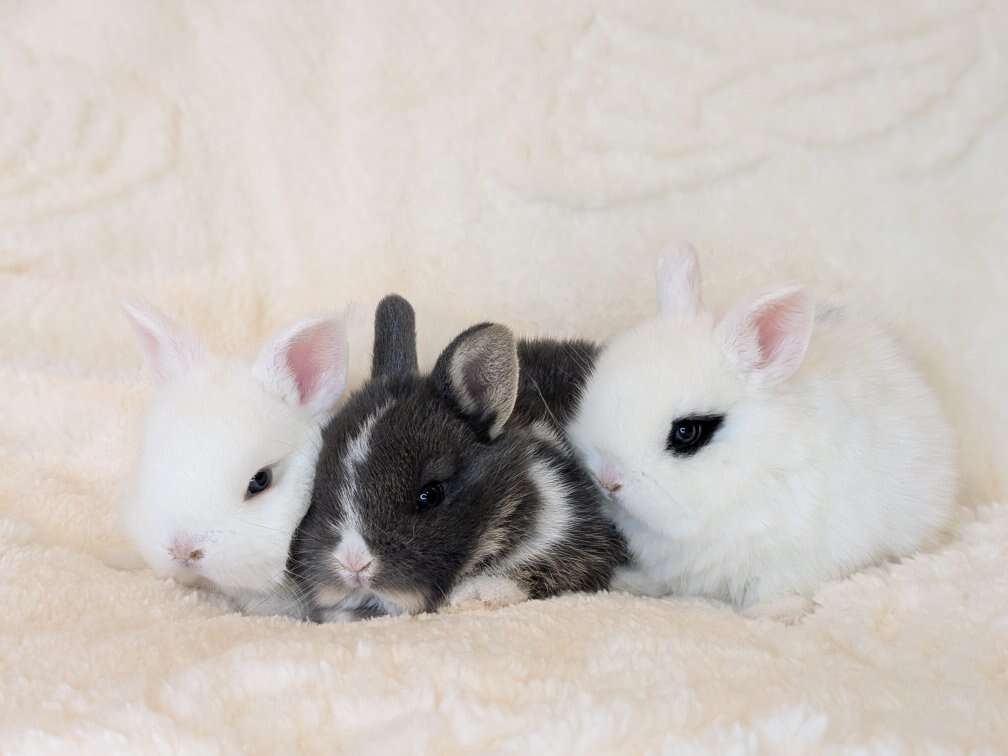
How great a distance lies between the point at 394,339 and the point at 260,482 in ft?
1.50

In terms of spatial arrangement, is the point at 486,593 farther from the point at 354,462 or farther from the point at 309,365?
the point at 309,365

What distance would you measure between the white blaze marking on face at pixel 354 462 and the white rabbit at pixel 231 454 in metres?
0.19

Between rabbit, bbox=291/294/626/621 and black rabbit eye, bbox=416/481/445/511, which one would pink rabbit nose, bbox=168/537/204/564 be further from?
black rabbit eye, bbox=416/481/445/511

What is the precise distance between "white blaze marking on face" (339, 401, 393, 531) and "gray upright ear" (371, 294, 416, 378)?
20 centimetres

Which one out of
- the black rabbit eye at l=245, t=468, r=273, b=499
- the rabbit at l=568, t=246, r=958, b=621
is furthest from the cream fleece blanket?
the black rabbit eye at l=245, t=468, r=273, b=499

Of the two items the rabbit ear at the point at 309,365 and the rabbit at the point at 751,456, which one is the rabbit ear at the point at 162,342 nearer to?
the rabbit ear at the point at 309,365

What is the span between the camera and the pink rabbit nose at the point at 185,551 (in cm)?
221

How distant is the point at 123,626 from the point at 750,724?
4.05 feet

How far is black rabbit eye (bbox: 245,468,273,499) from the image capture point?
2322mm

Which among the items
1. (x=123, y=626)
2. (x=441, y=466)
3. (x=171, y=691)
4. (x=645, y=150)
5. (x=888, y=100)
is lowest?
(x=123, y=626)

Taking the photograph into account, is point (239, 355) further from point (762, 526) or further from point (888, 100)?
point (888, 100)

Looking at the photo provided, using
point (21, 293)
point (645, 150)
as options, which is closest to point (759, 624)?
point (645, 150)

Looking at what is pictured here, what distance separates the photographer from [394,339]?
252cm

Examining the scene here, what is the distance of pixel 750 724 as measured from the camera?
161 centimetres
